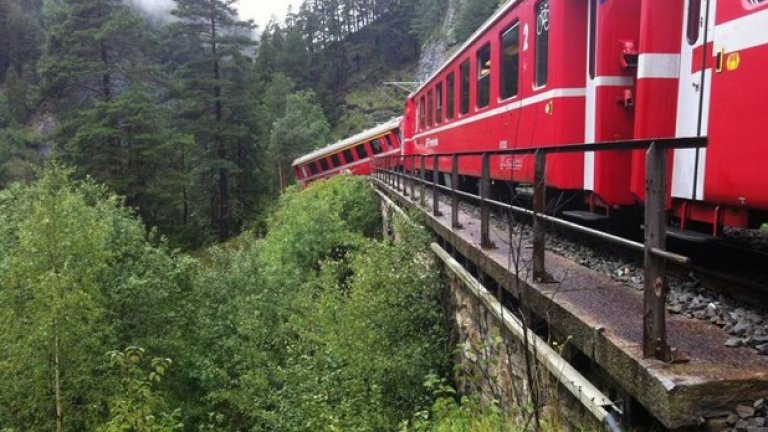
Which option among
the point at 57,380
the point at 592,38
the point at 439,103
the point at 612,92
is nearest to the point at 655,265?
the point at 612,92

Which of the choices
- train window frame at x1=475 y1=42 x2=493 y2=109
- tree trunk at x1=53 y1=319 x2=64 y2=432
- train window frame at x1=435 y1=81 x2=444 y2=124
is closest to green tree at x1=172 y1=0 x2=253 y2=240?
train window frame at x1=435 y1=81 x2=444 y2=124

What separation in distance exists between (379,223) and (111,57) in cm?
2263

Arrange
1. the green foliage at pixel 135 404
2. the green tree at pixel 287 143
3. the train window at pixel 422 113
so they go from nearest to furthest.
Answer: the green foliage at pixel 135 404, the train window at pixel 422 113, the green tree at pixel 287 143

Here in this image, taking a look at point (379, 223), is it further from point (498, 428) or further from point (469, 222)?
point (498, 428)

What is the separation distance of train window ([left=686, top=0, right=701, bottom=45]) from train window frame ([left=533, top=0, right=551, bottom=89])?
86.1 inches

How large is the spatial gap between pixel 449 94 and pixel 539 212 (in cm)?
886

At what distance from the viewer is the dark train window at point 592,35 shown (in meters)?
5.88

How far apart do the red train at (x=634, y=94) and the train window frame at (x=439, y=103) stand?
13.0ft

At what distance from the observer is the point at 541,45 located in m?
6.84

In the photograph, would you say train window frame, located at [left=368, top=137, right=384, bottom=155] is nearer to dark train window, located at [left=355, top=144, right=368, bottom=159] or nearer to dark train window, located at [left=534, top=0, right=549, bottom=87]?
dark train window, located at [left=355, top=144, right=368, bottom=159]

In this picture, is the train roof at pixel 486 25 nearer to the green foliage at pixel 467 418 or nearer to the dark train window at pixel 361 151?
the green foliage at pixel 467 418

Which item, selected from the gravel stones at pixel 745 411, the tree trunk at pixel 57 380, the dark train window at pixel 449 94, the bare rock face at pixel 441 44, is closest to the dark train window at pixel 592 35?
the gravel stones at pixel 745 411

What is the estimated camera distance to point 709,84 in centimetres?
412

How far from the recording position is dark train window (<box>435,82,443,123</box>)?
13480 mm
